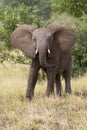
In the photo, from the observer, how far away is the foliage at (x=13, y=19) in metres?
15.3

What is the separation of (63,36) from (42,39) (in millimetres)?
1104

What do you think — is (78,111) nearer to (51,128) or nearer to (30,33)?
(51,128)

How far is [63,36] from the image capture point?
392 inches

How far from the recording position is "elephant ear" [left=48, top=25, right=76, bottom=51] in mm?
9836

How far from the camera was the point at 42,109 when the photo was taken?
820 centimetres

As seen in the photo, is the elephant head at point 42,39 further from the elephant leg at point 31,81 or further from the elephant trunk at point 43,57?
the elephant leg at point 31,81

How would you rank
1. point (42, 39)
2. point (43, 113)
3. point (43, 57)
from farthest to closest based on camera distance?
point (42, 39)
point (43, 57)
point (43, 113)

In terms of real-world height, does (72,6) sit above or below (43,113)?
above

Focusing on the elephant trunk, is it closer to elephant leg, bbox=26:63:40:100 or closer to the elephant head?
the elephant head

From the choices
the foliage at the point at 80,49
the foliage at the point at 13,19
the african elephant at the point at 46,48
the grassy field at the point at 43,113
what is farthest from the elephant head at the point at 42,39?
the foliage at the point at 80,49

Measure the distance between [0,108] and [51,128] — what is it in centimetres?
189

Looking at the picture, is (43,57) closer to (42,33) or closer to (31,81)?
(42,33)

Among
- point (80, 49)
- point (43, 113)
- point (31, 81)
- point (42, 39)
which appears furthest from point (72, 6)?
point (43, 113)

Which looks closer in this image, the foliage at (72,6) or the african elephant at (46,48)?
the african elephant at (46,48)
